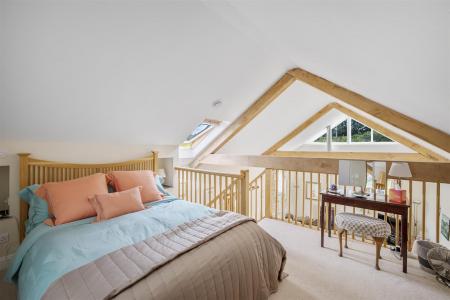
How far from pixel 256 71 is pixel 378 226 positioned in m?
2.35

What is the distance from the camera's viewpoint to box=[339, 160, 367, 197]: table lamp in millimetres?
2528

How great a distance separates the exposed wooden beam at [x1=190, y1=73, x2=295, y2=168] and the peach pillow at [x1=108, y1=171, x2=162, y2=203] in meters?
1.75

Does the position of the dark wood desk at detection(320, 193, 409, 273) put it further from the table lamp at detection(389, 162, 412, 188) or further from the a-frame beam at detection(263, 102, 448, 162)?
the a-frame beam at detection(263, 102, 448, 162)

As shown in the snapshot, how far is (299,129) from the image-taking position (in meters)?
4.92

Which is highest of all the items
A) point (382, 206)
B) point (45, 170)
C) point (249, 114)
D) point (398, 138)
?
point (249, 114)

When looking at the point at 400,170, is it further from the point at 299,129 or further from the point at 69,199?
the point at 69,199

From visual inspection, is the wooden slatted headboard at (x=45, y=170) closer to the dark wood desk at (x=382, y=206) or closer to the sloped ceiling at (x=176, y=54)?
the sloped ceiling at (x=176, y=54)

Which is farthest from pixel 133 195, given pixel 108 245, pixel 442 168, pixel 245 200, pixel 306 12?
pixel 442 168

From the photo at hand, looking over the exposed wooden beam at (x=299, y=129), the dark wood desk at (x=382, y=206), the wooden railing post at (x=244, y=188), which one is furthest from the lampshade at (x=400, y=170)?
the exposed wooden beam at (x=299, y=129)

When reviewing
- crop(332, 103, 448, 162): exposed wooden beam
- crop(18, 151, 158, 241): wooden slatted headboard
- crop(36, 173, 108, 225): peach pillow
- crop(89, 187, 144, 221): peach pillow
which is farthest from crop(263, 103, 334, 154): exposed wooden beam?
crop(36, 173, 108, 225): peach pillow

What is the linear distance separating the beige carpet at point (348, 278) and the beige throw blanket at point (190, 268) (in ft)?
1.08

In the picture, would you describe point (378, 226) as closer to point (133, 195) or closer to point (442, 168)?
point (442, 168)

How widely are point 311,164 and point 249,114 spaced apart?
4.44 ft

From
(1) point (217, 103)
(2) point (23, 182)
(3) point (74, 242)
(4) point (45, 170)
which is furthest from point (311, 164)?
(2) point (23, 182)
